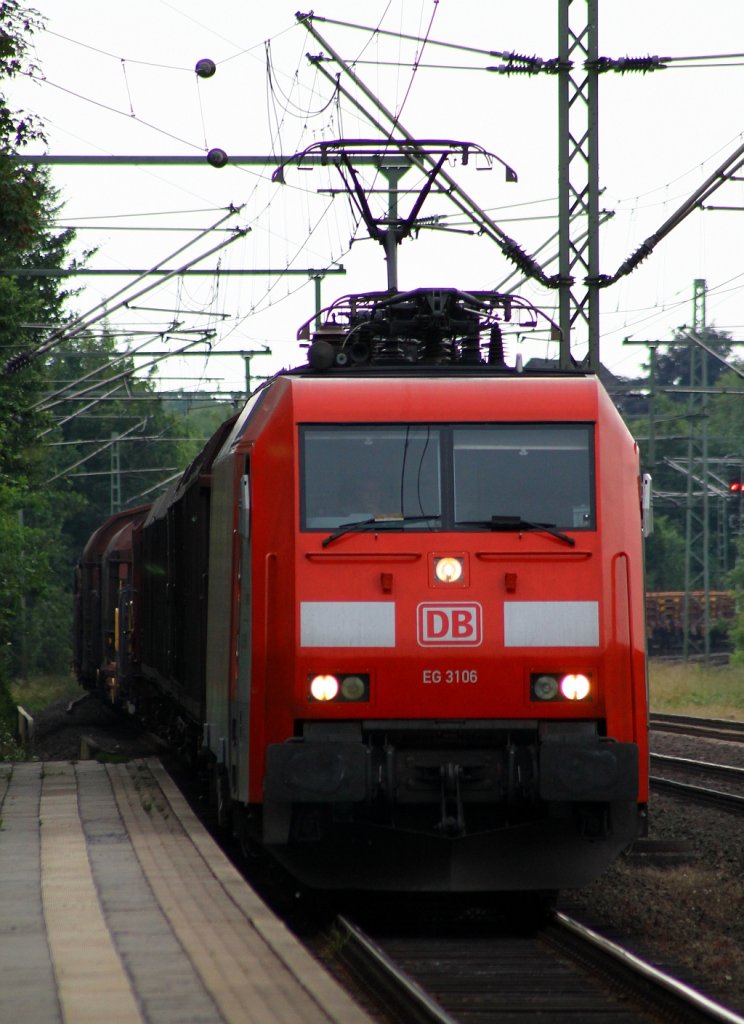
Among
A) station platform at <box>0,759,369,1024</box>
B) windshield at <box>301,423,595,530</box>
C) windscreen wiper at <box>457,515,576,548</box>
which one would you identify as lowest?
station platform at <box>0,759,369,1024</box>

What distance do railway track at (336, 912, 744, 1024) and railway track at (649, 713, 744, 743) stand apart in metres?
16.8

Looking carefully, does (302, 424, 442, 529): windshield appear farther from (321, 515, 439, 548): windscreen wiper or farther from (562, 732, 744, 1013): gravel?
(562, 732, 744, 1013): gravel

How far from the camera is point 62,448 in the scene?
69.4 m

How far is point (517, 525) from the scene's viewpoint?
9.26 m

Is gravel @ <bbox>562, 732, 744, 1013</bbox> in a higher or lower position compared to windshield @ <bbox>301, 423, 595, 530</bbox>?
lower

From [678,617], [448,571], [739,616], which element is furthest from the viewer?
[678,617]

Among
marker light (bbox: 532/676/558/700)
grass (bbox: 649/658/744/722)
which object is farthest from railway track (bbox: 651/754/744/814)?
grass (bbox: 649/658/744/722)

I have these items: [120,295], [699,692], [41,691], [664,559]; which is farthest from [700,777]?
[664,559]

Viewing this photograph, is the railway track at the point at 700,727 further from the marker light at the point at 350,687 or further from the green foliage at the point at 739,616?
the marker light at the point at 350,687

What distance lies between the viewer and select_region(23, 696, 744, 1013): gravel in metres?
8.27

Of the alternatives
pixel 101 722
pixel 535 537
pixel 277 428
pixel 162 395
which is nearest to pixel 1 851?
pixel 277 428

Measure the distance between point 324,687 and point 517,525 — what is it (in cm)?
141

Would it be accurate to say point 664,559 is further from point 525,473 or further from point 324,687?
point 324,687

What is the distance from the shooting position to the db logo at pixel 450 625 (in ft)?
29.6
